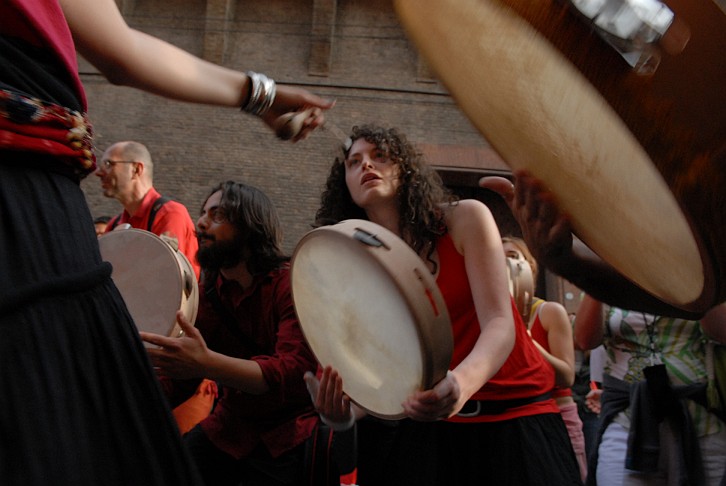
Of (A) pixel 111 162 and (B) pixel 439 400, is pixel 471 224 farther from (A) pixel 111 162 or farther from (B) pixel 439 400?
(A) pixel 111 162

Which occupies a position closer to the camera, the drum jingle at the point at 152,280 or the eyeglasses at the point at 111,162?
the drum jingle at the point at 152,280

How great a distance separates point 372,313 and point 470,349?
37cm

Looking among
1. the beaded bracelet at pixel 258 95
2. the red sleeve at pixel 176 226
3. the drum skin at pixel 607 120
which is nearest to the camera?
the drum skin at pixel 607 120

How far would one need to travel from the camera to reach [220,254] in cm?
274

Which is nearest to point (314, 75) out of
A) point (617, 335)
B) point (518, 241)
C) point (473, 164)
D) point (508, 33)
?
point (473, 164)

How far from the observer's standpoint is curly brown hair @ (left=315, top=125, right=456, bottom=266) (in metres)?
2.03

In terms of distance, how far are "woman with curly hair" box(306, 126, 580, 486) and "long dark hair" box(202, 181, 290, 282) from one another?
2.24 feet

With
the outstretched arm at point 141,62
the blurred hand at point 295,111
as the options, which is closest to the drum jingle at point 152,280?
the blurred hand at point 295,111

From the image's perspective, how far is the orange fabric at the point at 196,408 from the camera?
286cm

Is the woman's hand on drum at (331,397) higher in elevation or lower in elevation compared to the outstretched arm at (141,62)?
lower

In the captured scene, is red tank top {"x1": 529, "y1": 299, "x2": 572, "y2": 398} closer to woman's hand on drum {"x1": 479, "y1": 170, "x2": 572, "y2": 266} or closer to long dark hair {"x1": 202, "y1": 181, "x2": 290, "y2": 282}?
long dark hair {"x1": 202, "y1": 181, "x2": 290, "y2": 282}

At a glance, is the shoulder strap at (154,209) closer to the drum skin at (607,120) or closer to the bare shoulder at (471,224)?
the bare shoulder at (471,224)

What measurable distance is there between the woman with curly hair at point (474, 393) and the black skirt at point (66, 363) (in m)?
0.75

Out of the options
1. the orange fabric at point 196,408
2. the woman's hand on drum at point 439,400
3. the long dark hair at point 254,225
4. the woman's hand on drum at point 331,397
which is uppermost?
the long dark hair at point 254,225
